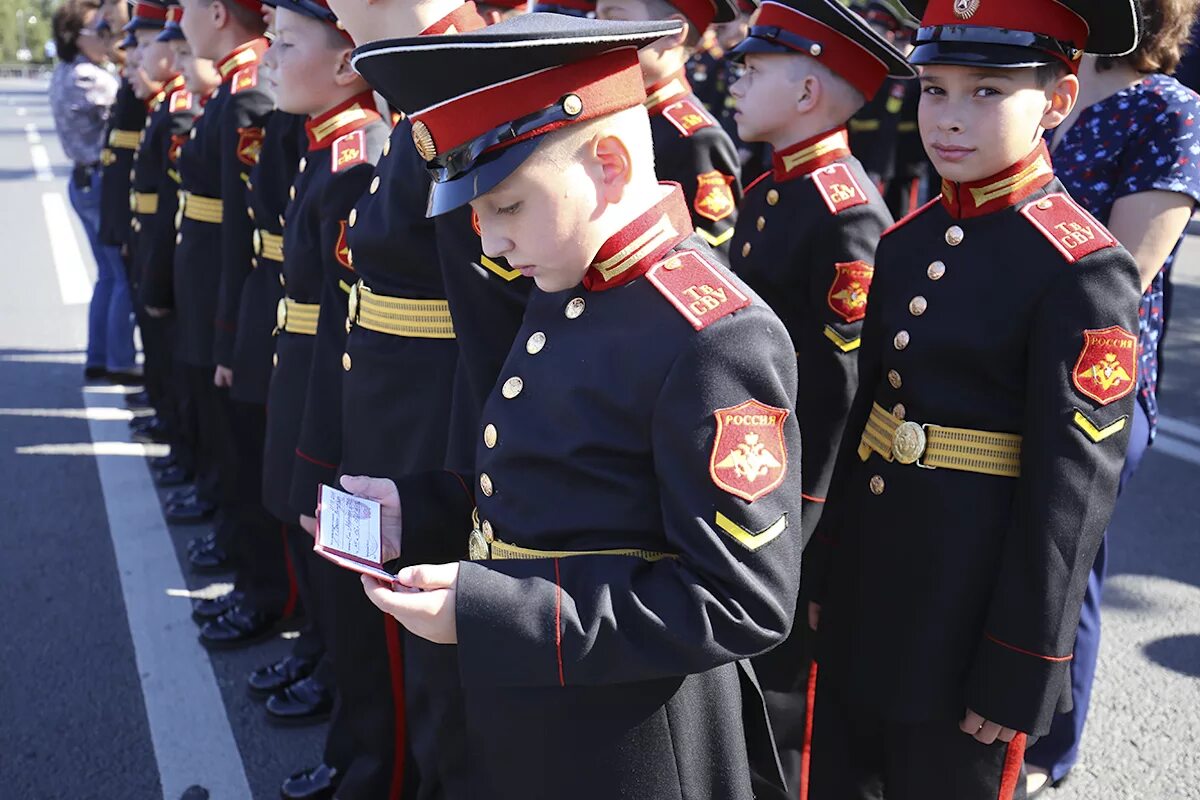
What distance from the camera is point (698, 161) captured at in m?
3.18

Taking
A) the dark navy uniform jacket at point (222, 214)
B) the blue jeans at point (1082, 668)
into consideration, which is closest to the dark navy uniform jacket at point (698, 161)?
the blue jeans at point (1082, 668)

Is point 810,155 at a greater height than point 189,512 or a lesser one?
greater

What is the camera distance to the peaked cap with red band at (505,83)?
1389 millimetres

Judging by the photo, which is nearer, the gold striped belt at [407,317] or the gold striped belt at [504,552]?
the gold striped belt at [504,552]

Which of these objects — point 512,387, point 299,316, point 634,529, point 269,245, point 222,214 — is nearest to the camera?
point 634,529

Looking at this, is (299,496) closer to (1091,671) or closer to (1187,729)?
(1091,671)

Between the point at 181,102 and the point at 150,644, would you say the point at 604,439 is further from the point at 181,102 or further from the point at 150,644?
the point at 181,102

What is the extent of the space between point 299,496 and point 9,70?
255 feet

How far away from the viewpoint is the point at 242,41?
3.82 metres

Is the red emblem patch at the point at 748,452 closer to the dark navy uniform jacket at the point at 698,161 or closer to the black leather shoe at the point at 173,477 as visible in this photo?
the dark navy uniform jacket at the point at 698,161

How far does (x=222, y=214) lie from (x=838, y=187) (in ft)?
7.28

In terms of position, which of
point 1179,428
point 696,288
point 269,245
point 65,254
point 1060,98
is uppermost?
point 1060,98

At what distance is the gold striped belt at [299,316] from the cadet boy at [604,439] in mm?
1484

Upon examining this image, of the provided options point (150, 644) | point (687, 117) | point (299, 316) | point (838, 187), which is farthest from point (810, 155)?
point (150, 644)
